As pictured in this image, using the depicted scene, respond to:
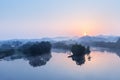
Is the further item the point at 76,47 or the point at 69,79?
the point at 76,47

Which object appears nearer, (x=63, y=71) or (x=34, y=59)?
(x=63, y=71)

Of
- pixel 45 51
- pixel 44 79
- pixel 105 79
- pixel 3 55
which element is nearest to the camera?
pixel 105 79

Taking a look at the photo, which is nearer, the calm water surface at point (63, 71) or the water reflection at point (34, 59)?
the calm water surface at point (63, 71)

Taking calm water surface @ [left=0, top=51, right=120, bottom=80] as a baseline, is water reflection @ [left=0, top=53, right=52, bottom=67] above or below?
below

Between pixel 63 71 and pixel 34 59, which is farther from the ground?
pixel 63 71

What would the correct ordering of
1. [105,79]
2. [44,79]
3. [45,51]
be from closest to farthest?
[105,79], [44,79], [45,51]

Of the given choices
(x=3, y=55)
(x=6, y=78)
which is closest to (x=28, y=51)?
(x=3, y=55)

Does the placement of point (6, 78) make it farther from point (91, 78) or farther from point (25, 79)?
point (91, 78)

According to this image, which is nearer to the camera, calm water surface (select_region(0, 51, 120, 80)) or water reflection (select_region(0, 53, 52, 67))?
calm water surface (select_region(0, 51, 120, 80))

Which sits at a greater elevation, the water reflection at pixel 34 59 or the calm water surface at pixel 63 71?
the calm water surface at pixel 63 71

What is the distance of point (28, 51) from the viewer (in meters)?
15.0

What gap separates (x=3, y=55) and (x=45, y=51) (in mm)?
2808

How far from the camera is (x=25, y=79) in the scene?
22.5 ft

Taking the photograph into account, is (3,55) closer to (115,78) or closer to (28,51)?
(28,51)
